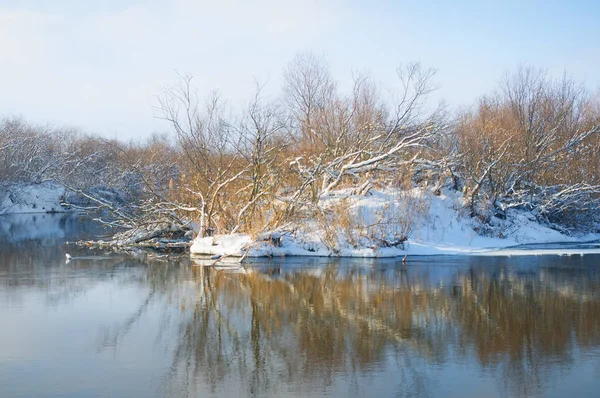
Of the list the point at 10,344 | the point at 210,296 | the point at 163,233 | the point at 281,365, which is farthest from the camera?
the point at 163,233

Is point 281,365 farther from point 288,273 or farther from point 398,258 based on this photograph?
point 398,258

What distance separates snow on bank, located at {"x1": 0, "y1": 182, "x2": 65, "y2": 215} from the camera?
51.4m

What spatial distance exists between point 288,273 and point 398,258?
4.73m

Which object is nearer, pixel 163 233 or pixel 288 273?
pixel 288 273

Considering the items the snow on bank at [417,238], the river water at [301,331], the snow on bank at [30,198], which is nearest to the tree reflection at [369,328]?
the river water at [301,331]

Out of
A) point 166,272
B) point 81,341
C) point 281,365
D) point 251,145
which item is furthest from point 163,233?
point 281,365

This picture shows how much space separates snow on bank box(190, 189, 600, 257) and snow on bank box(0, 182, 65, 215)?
3514 centimetres

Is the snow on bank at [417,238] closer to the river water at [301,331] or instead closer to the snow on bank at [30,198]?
the river water at [301,331]

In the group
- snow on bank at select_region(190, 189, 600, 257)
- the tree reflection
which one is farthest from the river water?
snow on bank at select_region(190, 189, 600, 257)

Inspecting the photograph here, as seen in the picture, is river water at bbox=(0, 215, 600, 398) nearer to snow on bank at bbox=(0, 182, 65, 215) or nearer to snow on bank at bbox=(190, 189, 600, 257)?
snow on bank at bbox=(190, 189, 600, 257)

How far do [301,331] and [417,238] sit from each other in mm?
12971

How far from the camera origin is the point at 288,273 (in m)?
16.8

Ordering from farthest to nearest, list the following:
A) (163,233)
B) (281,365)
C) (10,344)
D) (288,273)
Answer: (163,233), (288,273), (10,344), (281,365)

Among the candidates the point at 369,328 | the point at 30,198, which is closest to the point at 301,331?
the point at 369,328
